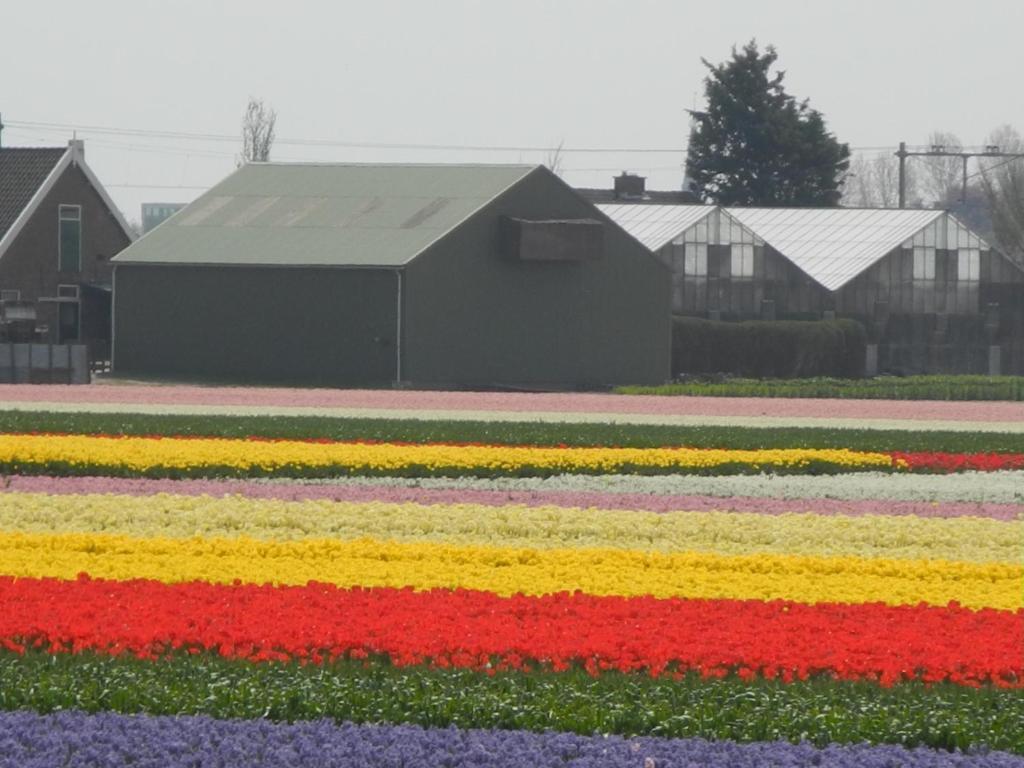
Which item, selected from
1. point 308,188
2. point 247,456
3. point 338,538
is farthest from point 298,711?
point 308,188

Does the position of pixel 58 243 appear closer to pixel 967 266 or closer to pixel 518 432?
pixel 967 266

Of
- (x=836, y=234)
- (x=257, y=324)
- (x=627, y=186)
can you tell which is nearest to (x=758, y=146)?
(x=627, y=186)

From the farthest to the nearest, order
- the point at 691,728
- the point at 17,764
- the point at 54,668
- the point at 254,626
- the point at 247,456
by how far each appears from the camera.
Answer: the point at 247,456
the point at 254,626
the point at 54,668
the point at 691,728
the point at 17,764

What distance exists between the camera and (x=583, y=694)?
425 inches

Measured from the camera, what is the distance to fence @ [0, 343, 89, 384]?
52812mm

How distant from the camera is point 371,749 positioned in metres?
9.71

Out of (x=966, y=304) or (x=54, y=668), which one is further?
(x=966, y=304)

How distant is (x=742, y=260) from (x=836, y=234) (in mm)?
5822

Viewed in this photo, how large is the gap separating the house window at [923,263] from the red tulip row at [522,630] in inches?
2478

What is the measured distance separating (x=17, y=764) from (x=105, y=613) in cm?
365

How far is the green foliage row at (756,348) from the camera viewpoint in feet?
223

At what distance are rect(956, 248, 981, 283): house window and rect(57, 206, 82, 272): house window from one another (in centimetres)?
3038

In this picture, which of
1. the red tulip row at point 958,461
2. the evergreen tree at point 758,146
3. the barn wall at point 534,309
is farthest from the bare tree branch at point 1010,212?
the red tulip row at point 958,461

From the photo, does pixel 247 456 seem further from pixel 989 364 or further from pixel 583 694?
pixel 989 364
